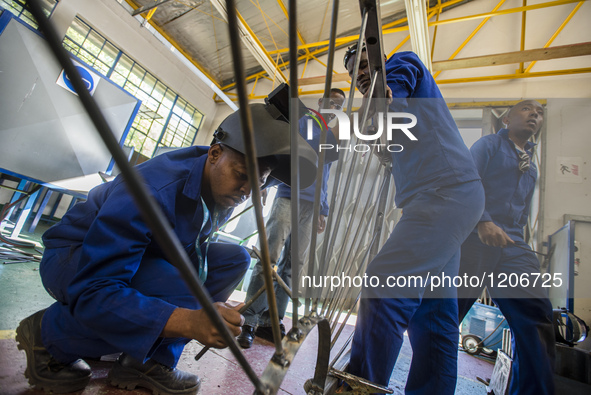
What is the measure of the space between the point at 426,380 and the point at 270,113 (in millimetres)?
1182

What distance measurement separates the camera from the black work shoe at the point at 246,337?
145 centimetres

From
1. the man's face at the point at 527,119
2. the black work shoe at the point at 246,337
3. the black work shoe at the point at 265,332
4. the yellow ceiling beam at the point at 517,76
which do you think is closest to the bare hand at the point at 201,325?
the black work shoe at the point at 246,337

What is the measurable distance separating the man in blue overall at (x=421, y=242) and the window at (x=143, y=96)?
6.64 metres

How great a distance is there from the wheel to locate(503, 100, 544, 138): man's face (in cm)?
207

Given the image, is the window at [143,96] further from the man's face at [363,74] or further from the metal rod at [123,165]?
the metal rod at [123,165]

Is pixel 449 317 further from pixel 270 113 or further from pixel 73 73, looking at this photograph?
pixel 73 73

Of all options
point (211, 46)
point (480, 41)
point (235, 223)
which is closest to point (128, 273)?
point (235, 223)

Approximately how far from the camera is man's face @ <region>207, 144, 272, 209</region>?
89cm

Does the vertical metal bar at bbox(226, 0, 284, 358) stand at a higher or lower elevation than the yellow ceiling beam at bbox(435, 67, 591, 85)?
lower

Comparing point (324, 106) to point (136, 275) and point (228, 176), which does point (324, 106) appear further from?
point (136, 275)

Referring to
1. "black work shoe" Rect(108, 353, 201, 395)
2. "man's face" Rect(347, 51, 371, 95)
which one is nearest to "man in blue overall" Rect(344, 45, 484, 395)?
"man's face" Rect(347, 51, 371, 95)

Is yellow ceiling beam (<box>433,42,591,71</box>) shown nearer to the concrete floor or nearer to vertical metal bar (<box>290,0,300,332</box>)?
the concrete floor

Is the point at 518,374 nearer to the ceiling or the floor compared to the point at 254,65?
nearer to the floor

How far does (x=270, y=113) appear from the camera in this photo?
37.1 inches
